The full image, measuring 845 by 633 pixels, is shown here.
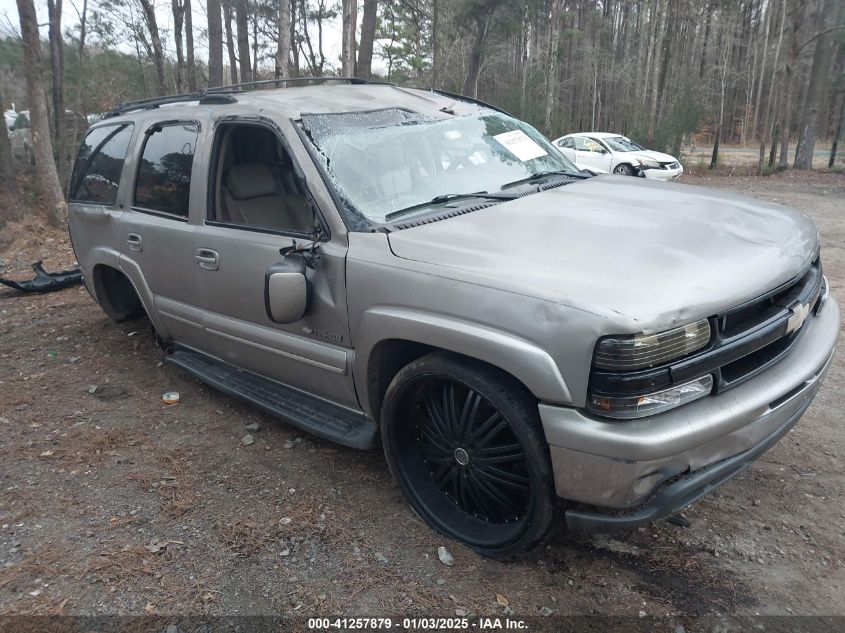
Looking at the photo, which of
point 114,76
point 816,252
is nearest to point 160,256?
point 816,252

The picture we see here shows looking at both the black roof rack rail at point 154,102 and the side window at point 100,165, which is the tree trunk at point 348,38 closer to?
the black roof rack rail at point 154,102

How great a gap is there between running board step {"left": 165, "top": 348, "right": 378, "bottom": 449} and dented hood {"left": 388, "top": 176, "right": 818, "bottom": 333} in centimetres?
95

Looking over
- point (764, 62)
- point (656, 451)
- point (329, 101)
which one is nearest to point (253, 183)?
point (329, 101)

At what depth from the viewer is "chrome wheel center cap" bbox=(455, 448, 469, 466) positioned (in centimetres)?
262

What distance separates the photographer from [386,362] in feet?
9.25

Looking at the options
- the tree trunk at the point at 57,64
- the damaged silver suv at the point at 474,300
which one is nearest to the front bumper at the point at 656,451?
the damaged silver suv at the point at 474,300

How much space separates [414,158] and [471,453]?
160cm

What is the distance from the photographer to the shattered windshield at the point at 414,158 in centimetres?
305

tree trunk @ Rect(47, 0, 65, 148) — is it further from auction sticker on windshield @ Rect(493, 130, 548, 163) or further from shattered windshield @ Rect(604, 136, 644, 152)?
auction sticker on windshield @ Rect(493, 130, 548, 163)

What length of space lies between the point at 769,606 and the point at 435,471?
54.9 inches

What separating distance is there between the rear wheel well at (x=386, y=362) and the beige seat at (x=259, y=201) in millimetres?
1188

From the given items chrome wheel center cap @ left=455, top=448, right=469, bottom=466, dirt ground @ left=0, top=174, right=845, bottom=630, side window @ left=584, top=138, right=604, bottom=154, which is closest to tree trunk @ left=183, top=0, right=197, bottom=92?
side window @ left=584, top=138, right=604, bottom=154

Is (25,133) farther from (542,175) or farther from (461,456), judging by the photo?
(461,456)

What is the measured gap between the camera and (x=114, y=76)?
22000mm
